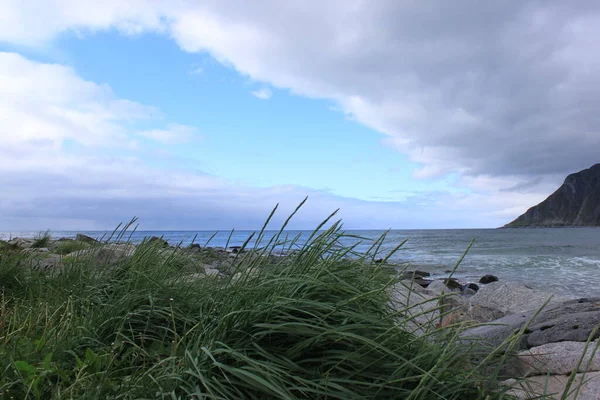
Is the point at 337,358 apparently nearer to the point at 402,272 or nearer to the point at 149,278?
the point at 402,272

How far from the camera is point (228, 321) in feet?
6.33

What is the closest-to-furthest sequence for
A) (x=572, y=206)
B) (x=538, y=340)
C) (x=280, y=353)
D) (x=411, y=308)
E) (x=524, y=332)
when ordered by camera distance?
(x=280, y=353), (x=411, y=308), (x=538, y=340), (x=524, y=332), (x=572, y=206)

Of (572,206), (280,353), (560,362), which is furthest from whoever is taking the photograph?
(572,206)

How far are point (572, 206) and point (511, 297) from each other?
141 meters

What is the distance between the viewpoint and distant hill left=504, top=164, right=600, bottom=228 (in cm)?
12214

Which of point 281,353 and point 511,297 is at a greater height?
point 281,353

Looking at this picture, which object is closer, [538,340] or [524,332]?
[538,340]

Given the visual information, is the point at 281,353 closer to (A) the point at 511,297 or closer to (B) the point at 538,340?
(B) the point at 538,340

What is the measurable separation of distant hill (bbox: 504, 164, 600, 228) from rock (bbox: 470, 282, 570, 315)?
133583 mm

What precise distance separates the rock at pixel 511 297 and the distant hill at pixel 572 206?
5259 inches

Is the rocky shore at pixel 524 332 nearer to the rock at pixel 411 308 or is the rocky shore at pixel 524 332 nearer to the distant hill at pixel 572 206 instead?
the rock at pixel 411 308

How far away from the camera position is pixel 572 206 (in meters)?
128

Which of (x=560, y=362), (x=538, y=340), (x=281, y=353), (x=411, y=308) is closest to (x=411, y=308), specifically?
(x=411, y=308)

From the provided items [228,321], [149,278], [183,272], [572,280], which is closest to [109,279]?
[183,272]
